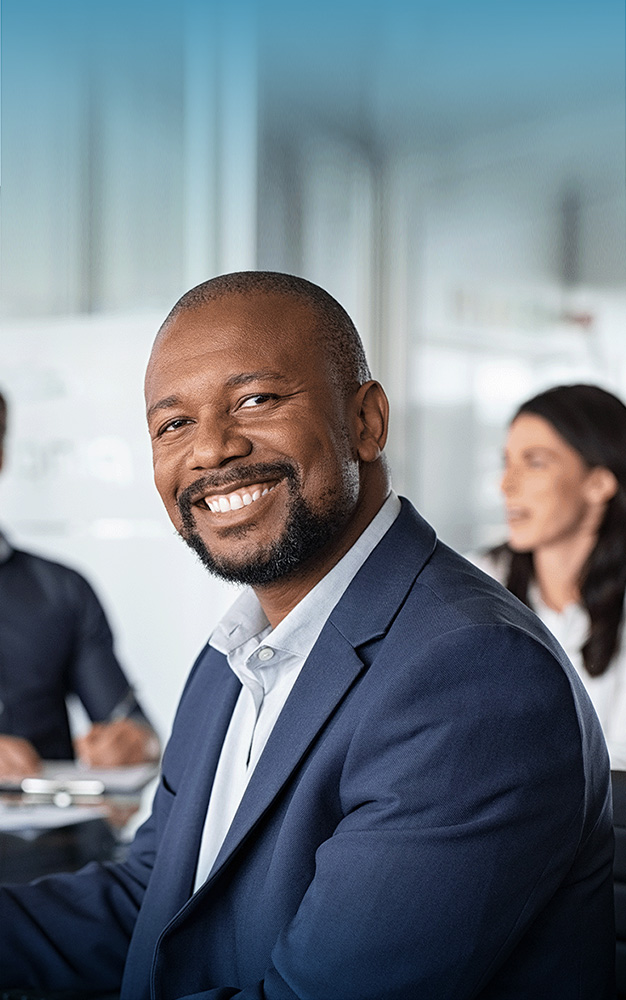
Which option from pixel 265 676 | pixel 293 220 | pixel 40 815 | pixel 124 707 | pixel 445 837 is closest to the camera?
pixel 445 837

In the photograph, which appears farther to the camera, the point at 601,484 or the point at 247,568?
the point at 601,484

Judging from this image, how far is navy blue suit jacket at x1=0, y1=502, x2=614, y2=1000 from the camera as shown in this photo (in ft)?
3.27

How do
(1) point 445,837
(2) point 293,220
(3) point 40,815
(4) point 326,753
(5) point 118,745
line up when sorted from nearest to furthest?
(1) point 445,837 → (4) point 326,753 → (3) point 40,815 → (5) point 118,745 → (2) point 293,220

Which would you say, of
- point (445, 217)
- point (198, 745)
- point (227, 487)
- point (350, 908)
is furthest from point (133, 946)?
point (445, 217)

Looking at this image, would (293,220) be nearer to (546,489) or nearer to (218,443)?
(546,489)

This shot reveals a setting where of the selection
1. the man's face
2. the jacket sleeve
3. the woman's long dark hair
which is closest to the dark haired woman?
the woman's long dark hair

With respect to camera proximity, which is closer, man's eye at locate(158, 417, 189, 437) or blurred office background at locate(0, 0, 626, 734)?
man's eye at locate(158, 417, 189, 437)

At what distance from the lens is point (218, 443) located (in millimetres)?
1246

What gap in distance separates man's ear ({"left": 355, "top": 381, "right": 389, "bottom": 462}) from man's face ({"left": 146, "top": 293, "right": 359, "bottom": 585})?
0.12 ft

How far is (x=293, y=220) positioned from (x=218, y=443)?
3.42 metres

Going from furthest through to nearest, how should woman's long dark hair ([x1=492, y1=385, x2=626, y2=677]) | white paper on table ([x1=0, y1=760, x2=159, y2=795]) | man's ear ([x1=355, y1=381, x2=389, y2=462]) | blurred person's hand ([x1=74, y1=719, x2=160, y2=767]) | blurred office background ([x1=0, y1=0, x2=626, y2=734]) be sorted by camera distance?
blurred office background ([x1=0, y1=0, x2=626, y2=734])
woman's long dark hair ([x1=492, y1=385, x2=626, y2=677])
blurred person's hand ([x1=74, y1=719, x2=160, y2=767])
white paper on table ([x1=0, y1=760, x2=159, y2=795])
man's ear ([x1=355, y1=381, x2=389, y2=462])

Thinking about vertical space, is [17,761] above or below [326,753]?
below

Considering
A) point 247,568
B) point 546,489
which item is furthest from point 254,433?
point 546,489

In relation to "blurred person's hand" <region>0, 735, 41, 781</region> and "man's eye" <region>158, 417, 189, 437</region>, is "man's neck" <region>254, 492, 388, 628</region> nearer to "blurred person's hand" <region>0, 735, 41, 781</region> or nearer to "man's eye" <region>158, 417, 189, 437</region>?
"man's eye" <region>158, 417, 189, 437</region>
